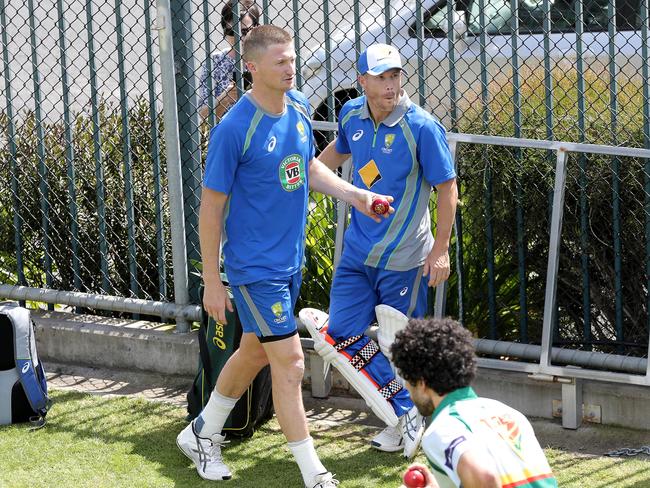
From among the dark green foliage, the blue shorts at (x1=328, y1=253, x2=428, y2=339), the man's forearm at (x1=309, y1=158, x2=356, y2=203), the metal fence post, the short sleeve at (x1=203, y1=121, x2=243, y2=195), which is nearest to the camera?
the short sleeve at (x1=203, y1=121, x2=243, y2=195)

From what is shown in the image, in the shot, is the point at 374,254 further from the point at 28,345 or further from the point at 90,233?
the point at 90,233

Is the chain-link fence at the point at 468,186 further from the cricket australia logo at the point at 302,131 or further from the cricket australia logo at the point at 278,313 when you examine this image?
the cricket australia logo at the point at 278,313

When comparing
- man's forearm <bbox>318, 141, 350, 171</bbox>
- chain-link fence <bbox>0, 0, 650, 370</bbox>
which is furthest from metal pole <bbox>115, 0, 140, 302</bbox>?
man's forearm <bbox>318, 141, 350, 171</bbox>

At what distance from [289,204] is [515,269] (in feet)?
5.33

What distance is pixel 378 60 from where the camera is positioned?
5285 mm

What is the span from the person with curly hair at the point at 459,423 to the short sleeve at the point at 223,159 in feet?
4.67

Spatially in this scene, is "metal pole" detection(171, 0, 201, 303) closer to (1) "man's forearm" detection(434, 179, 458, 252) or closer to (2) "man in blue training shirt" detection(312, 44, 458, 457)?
(2) "man in blue training shirt" detection(312, 44, 458, 457)

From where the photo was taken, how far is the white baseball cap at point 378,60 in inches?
208

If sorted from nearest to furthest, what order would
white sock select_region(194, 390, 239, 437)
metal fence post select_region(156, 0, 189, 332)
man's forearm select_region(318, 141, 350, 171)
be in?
white sock select_region(194, 390, 239, 437), man's forearm select_region(318, 141, 350, 171), metal fence post select_region(156, 0, 189, 332)

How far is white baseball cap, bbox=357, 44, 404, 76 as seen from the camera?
208 inches

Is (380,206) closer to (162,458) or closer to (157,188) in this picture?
(162,458)

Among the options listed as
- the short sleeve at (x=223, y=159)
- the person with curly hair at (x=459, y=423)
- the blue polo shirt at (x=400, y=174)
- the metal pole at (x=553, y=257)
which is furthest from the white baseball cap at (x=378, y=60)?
the person with curly hair at (x=459, y=423)

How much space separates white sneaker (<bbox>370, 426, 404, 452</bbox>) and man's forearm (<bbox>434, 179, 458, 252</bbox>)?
0.92 meters

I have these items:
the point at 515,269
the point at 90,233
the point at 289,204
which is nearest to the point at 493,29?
the point at 515,269
